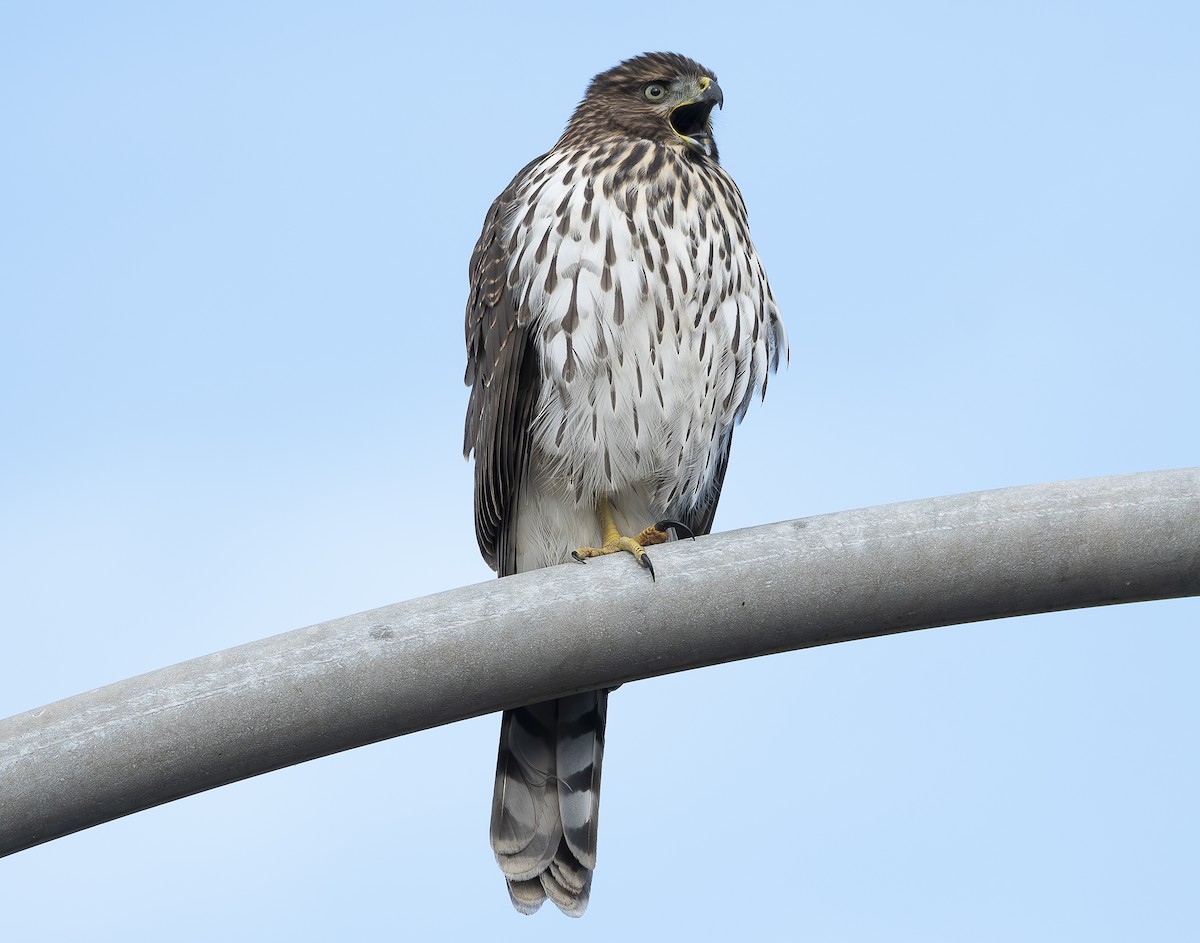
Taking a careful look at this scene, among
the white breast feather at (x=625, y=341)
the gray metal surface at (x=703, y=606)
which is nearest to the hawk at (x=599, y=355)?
the white breast feather at (x=625, y=341)

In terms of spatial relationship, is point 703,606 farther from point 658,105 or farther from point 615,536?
point 658,105

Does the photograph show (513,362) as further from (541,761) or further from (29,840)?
(29,840)

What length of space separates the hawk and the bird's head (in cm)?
1

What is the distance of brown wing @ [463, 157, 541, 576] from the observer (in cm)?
538

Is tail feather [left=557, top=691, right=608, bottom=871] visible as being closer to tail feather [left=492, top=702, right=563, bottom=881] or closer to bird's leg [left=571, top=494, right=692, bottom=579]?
tail feather [left=492, top=702, right=563, bottom=881]

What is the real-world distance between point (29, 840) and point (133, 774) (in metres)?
0.26

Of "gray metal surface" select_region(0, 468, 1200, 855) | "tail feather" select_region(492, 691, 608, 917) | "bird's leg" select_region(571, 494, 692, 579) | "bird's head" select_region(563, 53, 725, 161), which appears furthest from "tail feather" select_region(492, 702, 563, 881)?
→ "bird's head" select_region(563, 53, 725, 161)

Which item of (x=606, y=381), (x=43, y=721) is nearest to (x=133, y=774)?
(x=43, y=721)

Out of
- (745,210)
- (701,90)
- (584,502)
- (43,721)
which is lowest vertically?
(43,721)

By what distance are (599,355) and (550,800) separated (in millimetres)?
1518

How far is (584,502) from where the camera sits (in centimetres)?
552

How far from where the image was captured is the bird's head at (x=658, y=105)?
582 cm

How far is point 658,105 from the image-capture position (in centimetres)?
592

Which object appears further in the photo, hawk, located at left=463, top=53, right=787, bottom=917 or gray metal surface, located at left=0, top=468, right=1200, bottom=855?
hawk, located at left=463, top=53, right=787, bottom=917
